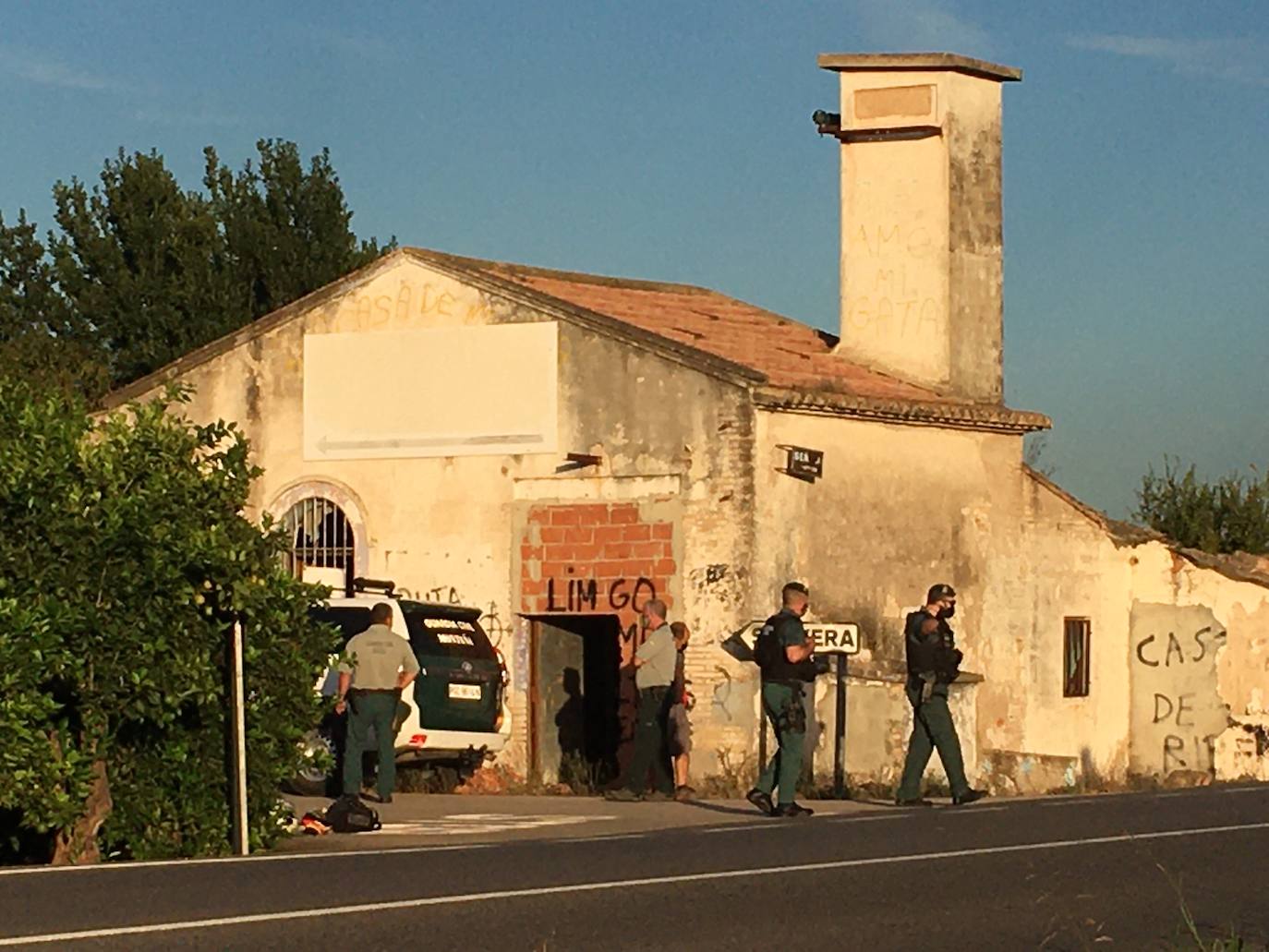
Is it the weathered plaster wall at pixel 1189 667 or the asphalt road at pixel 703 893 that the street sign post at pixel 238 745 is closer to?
the asphalt road at pixel 703 893

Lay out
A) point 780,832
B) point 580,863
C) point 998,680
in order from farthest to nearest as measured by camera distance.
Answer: point 998,680, point 780,832, point 580,863

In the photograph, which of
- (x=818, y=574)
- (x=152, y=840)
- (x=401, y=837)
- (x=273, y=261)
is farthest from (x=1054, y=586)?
(x=273, y=261)

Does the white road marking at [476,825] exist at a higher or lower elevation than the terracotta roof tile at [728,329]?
lower

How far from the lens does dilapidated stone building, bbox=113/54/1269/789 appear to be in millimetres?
28266

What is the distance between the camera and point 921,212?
3080cm

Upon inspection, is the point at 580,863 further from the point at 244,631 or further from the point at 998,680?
the point at 998,680

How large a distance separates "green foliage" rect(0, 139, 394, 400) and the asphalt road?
3526 cm

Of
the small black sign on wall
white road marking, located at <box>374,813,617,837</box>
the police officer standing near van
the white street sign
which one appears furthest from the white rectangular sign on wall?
white road marking, located at <box>374,813,617,837</box>

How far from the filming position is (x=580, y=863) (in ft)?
47.6

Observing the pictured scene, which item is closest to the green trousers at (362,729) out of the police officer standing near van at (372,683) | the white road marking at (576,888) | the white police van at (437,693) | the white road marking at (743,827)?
the police officer standing near van at (372,683)

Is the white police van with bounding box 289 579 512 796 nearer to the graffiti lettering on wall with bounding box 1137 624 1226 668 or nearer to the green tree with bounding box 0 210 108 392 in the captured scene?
the graffiti lettering on wall with bounding box 1137 624 1226 668

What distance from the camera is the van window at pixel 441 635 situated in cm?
2647

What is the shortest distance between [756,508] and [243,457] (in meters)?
10.6

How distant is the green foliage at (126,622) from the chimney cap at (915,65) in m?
14.7
